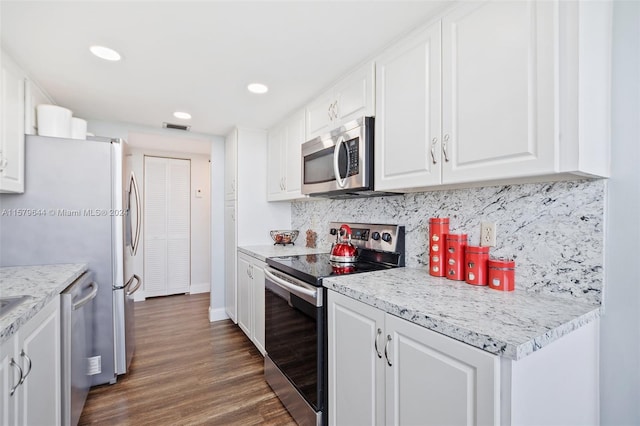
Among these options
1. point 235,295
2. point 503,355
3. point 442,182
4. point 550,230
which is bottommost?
point 235,295

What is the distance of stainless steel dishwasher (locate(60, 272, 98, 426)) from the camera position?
1508 mm

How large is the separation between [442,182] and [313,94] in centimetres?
141

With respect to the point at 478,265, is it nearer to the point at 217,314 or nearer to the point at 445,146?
the point at 445,146

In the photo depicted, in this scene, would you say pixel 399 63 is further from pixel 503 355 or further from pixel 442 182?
pixel 503 355

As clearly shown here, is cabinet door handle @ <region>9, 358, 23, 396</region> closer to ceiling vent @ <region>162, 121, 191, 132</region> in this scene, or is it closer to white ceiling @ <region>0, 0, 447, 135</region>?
white ceiling @ <region>0, 0, 447, 135</region>

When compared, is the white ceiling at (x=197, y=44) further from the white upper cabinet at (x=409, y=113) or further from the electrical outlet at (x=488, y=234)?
the electrical outlet at (x=488, y=234)

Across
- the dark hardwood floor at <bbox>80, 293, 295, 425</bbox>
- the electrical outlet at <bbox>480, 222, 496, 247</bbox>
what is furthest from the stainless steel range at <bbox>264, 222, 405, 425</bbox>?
the electrical outlet at <bbox>480, 222, 496, 247</bbox>

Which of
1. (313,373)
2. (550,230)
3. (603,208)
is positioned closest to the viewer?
(603,208)

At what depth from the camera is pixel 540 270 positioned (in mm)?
1247

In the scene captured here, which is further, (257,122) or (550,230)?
(257,122)

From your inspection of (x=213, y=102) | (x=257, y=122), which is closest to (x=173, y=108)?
(x=213, y=102)

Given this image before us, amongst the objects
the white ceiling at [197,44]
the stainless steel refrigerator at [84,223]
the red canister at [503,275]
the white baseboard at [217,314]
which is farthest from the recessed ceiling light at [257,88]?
the white baseboard at [217,314]

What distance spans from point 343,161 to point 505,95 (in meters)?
0.98

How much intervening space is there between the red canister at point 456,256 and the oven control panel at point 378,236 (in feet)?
1.29
